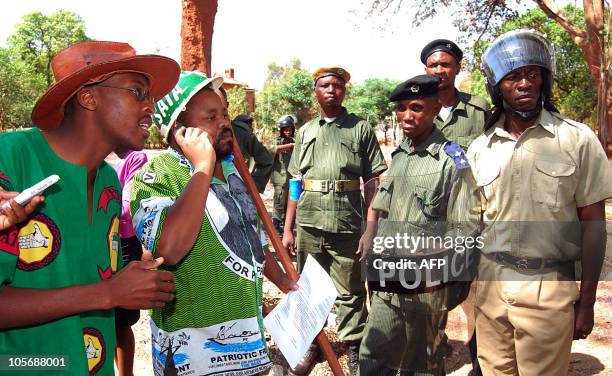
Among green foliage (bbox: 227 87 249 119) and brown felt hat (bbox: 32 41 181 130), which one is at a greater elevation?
brown felt hat (bbox: 32 41 181 130)

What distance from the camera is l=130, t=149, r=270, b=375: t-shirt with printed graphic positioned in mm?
1916

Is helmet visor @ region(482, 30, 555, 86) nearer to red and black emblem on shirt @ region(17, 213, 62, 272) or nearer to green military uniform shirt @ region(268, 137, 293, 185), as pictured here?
red and black emblem on shirt @ region(17, 213, 62, 272)

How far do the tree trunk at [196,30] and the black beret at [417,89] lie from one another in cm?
758

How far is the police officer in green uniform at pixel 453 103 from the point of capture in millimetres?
3750

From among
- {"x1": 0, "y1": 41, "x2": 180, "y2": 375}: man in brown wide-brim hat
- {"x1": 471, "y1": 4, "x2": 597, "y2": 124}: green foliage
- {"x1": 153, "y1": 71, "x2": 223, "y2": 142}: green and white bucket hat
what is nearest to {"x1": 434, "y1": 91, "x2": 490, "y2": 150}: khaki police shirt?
{"x1": 153, "y1": 71, "x2": 223, "y2": 142}: green and white bucket hat

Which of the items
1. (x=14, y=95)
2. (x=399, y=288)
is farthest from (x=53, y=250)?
(x=14, y=95)

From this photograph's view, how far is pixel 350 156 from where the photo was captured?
4.14 metres

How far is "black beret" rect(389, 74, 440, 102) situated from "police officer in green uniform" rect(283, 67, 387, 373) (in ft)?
3.99

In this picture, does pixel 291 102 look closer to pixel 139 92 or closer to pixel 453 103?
pixel 453 103

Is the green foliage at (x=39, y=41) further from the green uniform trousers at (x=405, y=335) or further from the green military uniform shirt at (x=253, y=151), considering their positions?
the green uniform trousers at (x=405, y=335)

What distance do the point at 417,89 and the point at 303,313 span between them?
5.18ft

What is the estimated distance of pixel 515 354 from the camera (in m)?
2.54

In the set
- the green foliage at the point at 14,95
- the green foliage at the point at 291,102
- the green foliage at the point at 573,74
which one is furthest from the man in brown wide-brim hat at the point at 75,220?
the green foliage at the point at 291,102

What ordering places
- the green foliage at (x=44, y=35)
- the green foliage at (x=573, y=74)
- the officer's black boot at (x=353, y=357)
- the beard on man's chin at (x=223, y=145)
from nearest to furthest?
the beard on man's chin at (x=223, y=145)
the officer's black boot at (x=353, y=357)
the green foliage at (x=573, y=74)
the green foliage at (x=44, y=35)
